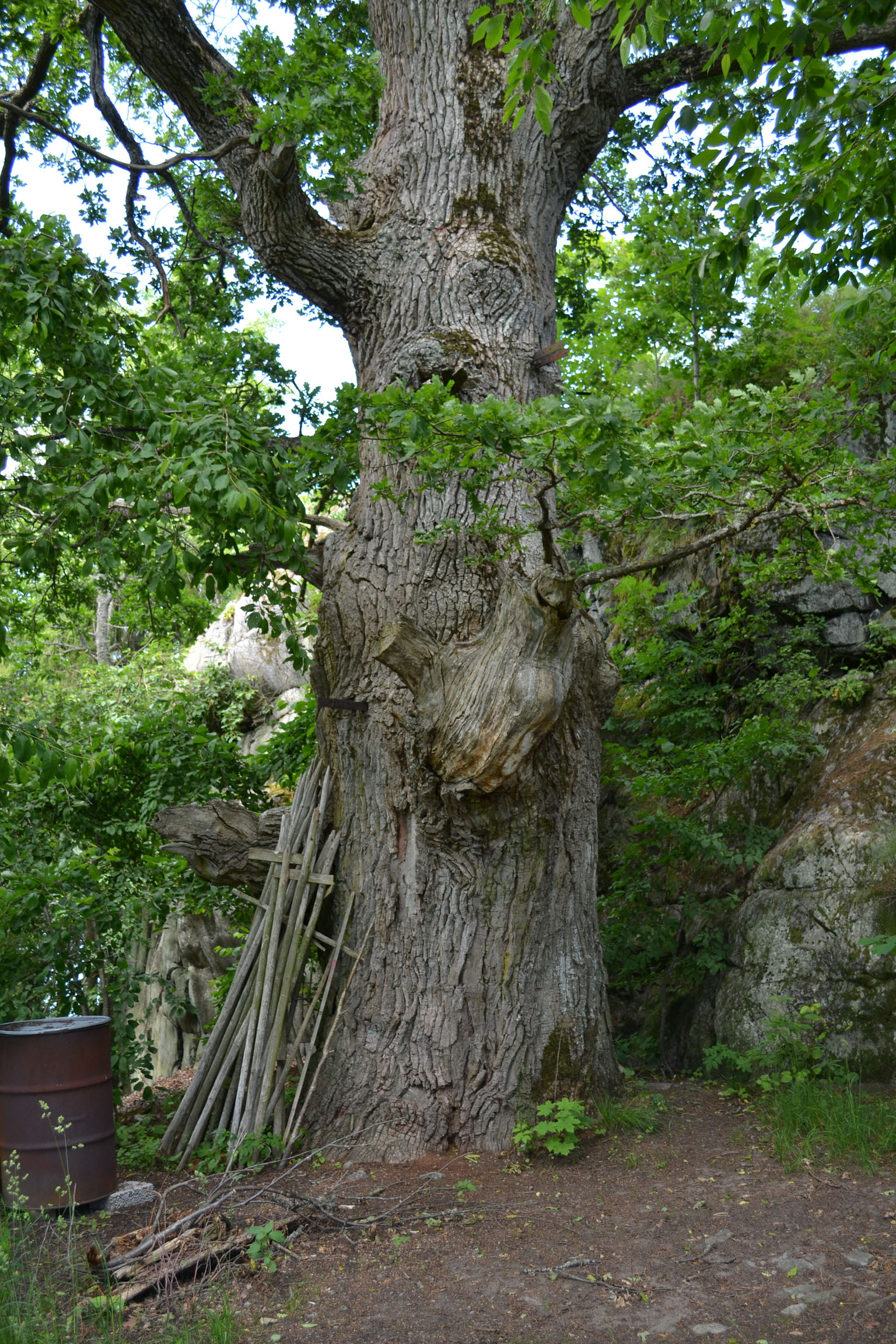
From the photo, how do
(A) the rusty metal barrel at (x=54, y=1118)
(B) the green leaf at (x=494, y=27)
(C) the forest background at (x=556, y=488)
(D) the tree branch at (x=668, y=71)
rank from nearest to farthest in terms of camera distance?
(B) the green leaf at (x=494, y=27)
(C) the forest background at (x=556, y=488)
(A) the rusty metal barrel at (x=54, y=1118)
(D) the tree branch at (x=668, y=71)

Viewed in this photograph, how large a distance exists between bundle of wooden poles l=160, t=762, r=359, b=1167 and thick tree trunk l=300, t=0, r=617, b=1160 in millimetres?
158

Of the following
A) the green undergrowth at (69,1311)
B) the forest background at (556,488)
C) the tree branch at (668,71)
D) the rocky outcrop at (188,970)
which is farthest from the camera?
the rocky outcrop at (188,970)

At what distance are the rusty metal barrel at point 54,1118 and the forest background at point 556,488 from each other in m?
0.88

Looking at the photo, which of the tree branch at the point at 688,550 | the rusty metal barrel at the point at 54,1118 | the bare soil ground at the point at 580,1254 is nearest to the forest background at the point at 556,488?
the tree branch at the point at 688,550

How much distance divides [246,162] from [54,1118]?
5.10 metres

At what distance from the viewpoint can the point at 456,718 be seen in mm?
4336

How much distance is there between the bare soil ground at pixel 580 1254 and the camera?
10.1ft

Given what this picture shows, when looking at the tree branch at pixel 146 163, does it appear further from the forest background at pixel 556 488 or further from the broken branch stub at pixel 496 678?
the broken branch stub at pixel 496 678

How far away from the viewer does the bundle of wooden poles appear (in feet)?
15.7

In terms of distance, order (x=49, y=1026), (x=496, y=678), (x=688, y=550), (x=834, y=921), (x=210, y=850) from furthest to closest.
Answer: (x=834, y=921) → (x=210, y=850) → (x=49, y=1026) → (x=688, y=550) → (x=496, y=678)

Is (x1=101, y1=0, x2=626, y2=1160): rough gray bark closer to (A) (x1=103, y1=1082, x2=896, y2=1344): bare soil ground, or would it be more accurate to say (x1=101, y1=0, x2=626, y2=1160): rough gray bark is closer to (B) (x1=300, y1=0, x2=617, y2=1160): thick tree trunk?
(B) (x1=300, y1=0, x2=617, y2=1160): thick tree trunk

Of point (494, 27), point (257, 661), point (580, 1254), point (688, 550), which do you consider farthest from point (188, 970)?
point (494, 27)

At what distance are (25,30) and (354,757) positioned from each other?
682 centimetres

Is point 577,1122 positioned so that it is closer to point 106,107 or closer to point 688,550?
point 688,550
